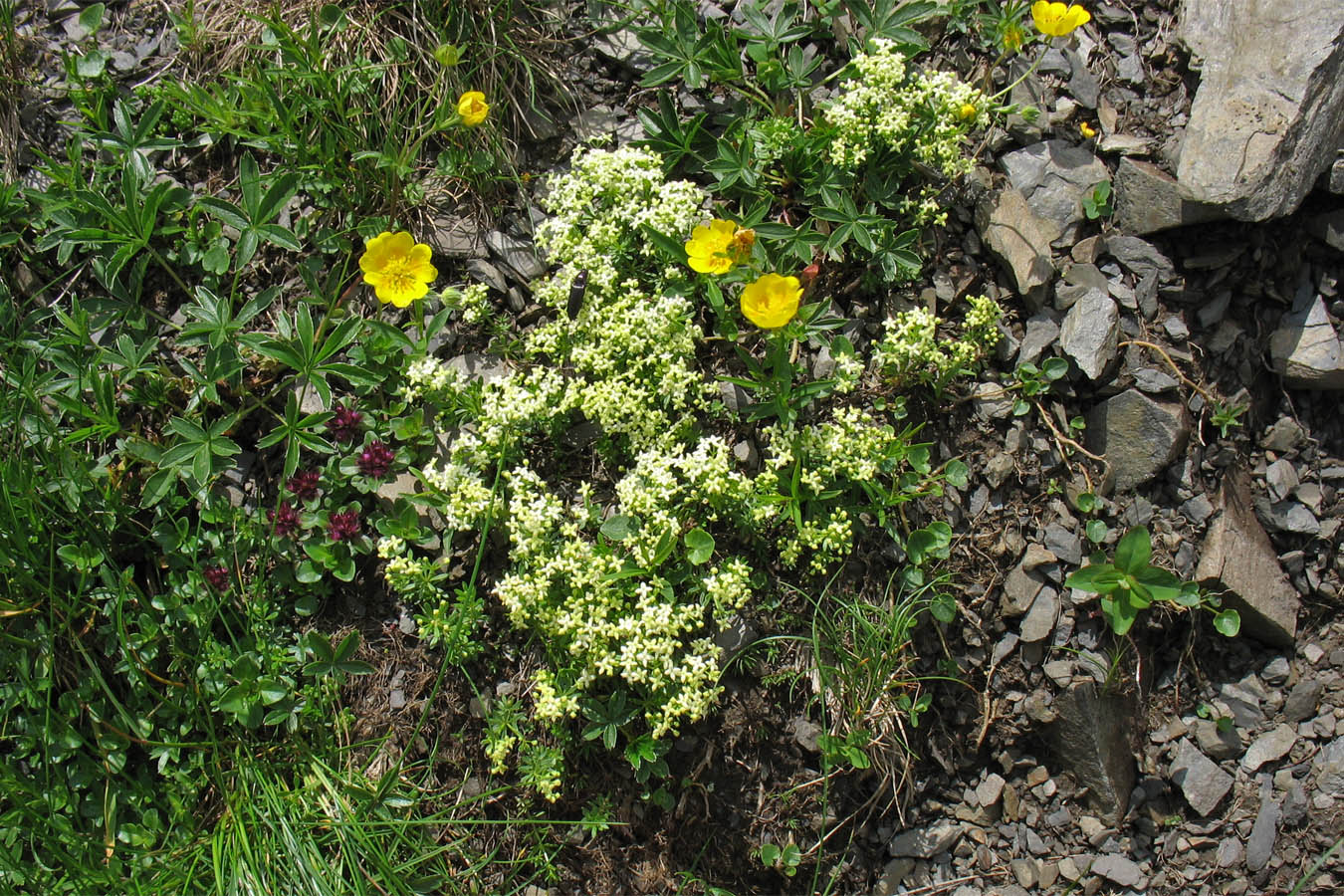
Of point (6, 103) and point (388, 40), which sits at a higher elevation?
point (388, 40)

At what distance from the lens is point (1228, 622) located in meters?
3.61

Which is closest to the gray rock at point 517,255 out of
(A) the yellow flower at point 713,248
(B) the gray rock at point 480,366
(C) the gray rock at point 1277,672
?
(B) the gray rock at point 480,366

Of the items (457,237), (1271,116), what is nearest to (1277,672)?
(1271,116)

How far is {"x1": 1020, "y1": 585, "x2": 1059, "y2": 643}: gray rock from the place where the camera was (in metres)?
3.71

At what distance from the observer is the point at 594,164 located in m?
3.82

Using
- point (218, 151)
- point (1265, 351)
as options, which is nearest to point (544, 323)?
point (218, 151)

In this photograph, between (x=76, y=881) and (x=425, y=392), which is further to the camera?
(x=425, y=392)

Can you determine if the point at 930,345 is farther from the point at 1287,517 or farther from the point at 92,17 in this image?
the point at 92,17

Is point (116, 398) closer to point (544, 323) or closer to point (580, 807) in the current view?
point (544, 323)

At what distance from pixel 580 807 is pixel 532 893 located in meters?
0.35

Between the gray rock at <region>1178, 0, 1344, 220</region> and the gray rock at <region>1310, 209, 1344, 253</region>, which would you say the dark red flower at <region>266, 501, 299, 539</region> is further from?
the gray rock at <region>1310, 209, 1344, 253</region>

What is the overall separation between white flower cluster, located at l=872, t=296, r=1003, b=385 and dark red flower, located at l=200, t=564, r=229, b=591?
2592 mm

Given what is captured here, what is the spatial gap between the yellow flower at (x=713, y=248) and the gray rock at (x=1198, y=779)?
2496 mm

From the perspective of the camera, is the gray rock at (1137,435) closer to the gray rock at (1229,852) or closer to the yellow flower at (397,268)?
the gray rock at (1229,852)
